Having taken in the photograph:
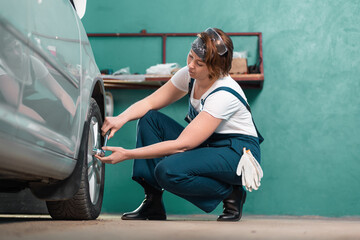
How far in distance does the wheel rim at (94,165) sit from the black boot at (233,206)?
0.56 metres

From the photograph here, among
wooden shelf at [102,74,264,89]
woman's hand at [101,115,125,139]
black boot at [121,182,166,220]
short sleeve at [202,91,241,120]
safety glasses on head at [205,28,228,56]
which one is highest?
safety glasses on head at [205,28,228,56]

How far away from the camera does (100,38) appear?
389cm

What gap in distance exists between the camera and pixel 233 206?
2.09 m

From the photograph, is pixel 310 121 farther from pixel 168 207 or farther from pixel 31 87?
pixel 31 87

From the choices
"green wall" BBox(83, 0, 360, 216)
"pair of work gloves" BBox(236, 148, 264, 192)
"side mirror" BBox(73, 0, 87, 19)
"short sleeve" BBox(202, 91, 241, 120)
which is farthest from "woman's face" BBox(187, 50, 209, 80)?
"green wall" BBox(83, 0, 360, 216)

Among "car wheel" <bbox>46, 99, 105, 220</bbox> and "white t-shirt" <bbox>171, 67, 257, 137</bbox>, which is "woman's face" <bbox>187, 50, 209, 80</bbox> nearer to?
"white t-shirt" <bbox>171, 67, 257, 137</bbox>

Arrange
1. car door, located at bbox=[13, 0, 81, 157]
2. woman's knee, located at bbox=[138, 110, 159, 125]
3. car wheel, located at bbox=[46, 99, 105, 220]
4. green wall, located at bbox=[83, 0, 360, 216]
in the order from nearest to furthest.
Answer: car door, located at bbox=[13, 0, 81, 157] < car wheel, located at bbox=[46, 99, 105, 220] < woman's knee, located at bbox=[138, 110, 159, 125] < green wall, located at bbox=[83, 0, 360, 216]

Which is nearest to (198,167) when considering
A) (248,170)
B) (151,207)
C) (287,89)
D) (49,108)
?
(248,170)

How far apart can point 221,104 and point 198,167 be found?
287mm

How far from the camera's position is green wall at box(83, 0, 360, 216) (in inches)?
144

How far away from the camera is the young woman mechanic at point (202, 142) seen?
1.95m

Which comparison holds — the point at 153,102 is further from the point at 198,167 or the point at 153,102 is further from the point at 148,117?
the point at 198,167

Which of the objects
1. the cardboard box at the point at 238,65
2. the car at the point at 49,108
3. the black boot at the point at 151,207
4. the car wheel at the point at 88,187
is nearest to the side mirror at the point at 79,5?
the car at the point at 49,108

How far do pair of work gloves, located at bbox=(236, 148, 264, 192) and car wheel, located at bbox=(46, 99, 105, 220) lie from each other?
24.1 inches
